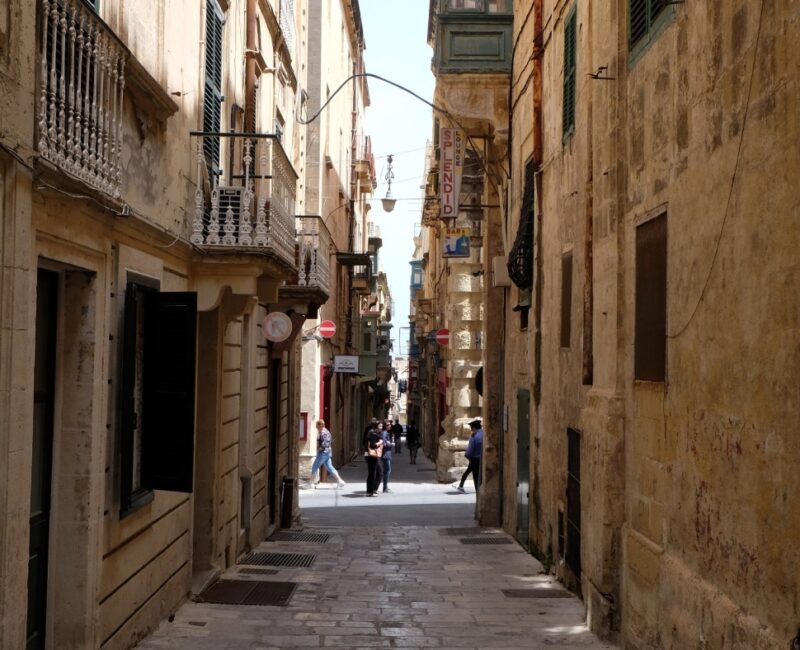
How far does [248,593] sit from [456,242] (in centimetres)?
1507

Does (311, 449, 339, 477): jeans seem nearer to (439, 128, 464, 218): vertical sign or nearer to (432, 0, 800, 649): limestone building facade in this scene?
(439, 128, 464, 218): vertical sign

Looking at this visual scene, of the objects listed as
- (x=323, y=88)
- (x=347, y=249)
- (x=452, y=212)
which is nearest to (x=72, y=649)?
(x=452, y=212)

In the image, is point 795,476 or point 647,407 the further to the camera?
point 647,407

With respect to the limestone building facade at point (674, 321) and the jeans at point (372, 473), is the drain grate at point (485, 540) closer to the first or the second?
the limestone building facade at point (674, 321)

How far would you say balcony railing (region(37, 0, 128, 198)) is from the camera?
6070mm

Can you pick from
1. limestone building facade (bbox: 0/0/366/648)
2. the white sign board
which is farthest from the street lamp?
limestone building facade (bbox: 0/0/366/648)

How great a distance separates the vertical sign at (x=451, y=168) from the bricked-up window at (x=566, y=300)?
256 inches

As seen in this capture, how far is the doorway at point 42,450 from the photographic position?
7.05 metres

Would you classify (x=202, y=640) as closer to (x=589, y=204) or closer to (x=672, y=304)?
(x=672, y=304)

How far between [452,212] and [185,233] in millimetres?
10017

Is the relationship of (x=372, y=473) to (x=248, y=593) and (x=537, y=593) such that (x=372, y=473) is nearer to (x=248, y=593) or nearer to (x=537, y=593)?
(x=537, y=593)

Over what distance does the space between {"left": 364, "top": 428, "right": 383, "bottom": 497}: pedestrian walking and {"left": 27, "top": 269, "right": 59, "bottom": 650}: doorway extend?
54.9 feet

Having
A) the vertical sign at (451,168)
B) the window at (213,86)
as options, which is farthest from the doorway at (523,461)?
the window at (213,86)

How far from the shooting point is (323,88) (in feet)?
98.5
